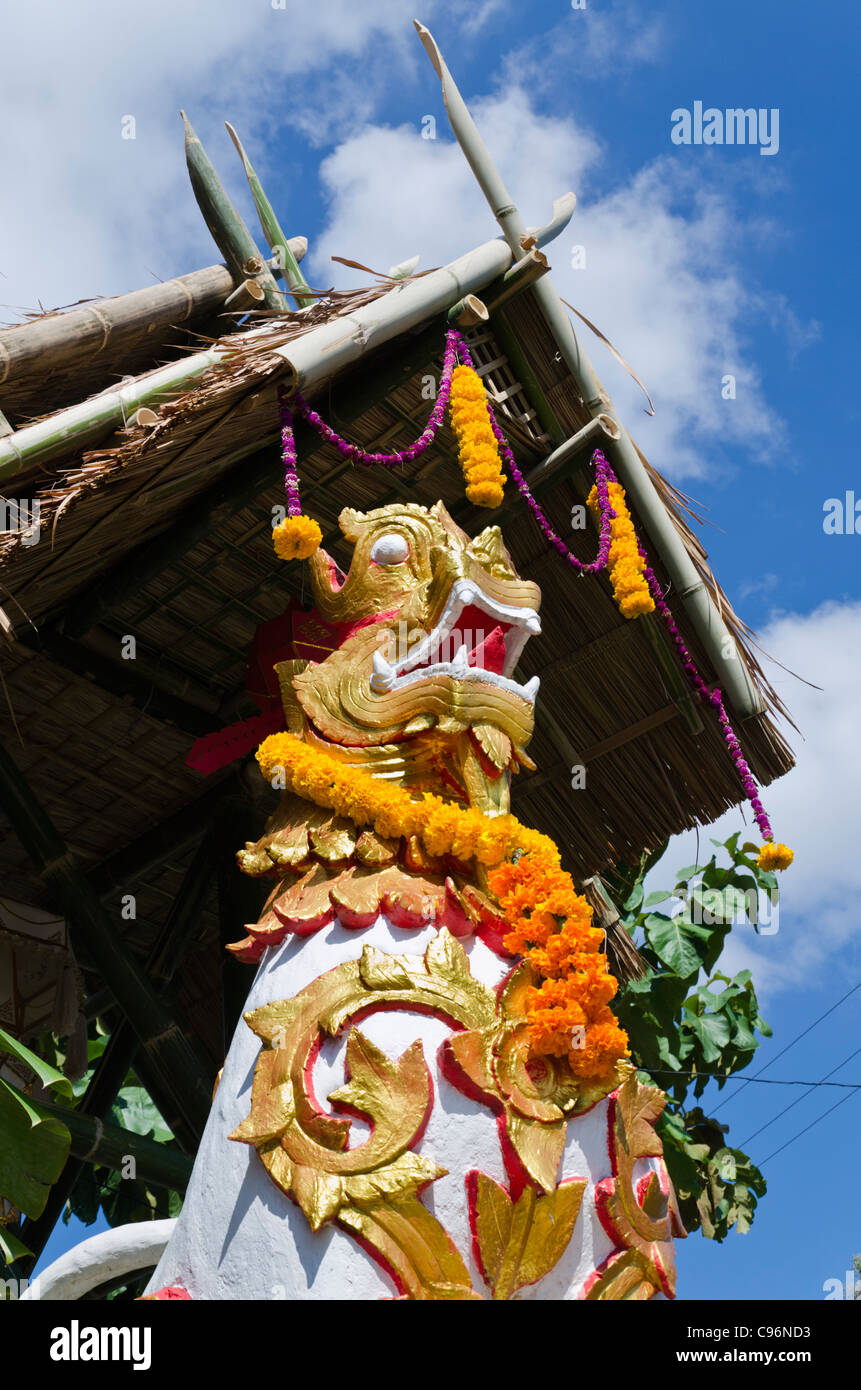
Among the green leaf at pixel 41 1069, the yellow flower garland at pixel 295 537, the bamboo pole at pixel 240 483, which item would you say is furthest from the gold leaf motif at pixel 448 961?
the bamboo pole at pixel 240 483

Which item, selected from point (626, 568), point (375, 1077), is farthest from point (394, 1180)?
point (626, 568)

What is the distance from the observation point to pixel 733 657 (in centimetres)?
555

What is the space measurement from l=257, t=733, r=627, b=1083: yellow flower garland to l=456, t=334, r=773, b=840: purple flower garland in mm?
1465

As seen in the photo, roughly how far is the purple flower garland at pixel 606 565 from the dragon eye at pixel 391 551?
791mm

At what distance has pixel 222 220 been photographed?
612cm

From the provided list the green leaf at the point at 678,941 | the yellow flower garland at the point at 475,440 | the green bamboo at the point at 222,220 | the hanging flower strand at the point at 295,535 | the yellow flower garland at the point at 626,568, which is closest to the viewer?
the hanging flower strand at the point at 295,535

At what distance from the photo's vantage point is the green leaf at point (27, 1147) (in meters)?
3.53

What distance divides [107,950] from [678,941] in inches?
120

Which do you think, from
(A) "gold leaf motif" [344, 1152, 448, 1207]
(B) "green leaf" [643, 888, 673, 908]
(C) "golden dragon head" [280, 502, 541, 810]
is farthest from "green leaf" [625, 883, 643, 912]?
(A) "gold leaf motif" [344, 1152, 448, 1207]

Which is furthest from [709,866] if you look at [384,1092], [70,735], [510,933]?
[384,1092]

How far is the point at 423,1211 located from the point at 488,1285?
8.4 inches

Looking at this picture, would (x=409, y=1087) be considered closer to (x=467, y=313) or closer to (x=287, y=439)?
(x=287, y=439)

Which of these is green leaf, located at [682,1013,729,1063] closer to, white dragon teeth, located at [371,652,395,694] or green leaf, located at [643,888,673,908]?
green leaf, located at [643,888,673,908]

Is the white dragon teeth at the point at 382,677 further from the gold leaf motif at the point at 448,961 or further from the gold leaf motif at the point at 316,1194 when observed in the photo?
the gold leaf motif at the point at 316,1194
